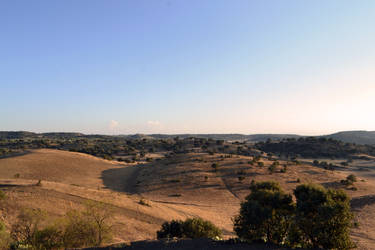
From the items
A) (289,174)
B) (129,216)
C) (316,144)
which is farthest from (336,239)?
(316,144)

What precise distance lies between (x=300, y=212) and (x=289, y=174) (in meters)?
34.3

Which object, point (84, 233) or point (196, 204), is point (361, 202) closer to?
point (196, 204)

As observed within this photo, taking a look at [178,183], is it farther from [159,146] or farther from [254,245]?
[159,146]

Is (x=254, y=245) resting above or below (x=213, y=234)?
above

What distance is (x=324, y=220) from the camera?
1057 centimetres

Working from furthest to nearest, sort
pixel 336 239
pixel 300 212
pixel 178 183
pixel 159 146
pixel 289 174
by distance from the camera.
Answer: pixel 159 146, pixel 289 174, pixel 178 183, pixel 300 212, pixel 336 239

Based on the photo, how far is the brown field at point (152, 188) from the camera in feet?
63.7

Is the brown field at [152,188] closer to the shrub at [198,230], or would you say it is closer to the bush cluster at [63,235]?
the bush cluster at [63,235]

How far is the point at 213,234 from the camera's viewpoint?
1509 cm

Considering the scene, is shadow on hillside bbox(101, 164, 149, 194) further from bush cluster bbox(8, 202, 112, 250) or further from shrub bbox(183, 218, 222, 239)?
shrub bbox(183, 218, 222, 239)

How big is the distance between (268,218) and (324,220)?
8.51ft

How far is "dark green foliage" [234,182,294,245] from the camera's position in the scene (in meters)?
11.5

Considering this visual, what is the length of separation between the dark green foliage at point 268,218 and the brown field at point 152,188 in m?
8.29

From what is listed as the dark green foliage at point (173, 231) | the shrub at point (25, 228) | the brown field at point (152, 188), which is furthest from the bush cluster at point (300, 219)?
the shrub at point (25, 228)
